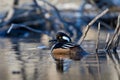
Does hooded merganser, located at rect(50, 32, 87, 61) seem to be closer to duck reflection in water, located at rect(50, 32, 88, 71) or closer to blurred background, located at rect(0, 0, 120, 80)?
duck reflection in water, located at rect(50, 32, 88, 71)

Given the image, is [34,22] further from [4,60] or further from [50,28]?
[4,60]

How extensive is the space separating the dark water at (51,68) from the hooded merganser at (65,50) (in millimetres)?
178

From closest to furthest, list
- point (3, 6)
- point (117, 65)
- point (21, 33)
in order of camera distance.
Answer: point (117, 65) < point (21, 33) < point (3, 6)

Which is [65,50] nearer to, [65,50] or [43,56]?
A: [65,50]

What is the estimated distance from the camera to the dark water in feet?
30.0

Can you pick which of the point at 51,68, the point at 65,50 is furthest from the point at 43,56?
the point at 51,68

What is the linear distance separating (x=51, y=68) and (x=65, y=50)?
2125mm

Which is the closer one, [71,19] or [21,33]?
[21,33]

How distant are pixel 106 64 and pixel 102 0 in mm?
13013

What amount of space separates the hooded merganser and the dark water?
178 millimetres

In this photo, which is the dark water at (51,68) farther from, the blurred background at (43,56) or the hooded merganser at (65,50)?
the hooded merganser at (65,50)

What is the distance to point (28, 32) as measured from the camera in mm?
21859

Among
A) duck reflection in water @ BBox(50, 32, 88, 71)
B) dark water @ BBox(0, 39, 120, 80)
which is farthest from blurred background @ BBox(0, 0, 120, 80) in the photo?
duck reflection in water @ BBox(50, 32, 88, 71)

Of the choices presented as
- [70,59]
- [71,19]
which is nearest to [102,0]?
[71,19]
